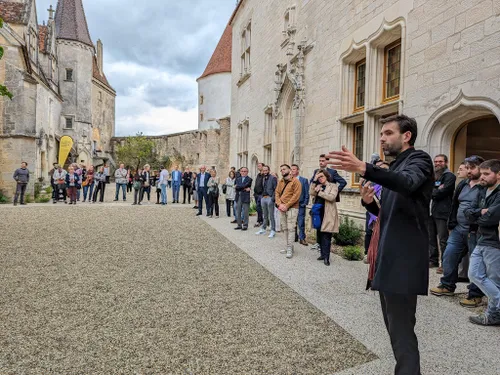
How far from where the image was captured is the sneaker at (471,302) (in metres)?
4.05

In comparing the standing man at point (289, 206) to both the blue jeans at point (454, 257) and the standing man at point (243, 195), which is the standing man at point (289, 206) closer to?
the blue jeans at point (454, 257)

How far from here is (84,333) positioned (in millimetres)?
3318

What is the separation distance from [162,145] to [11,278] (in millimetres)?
35736

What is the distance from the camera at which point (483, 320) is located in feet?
11.7

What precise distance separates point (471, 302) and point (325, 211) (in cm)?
265

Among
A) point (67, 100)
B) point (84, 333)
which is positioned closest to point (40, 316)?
point (84, 333)

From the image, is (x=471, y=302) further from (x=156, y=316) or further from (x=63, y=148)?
(x=63, y=148)

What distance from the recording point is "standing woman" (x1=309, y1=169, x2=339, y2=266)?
6199 millimetres

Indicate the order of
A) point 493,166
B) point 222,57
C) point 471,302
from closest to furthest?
1. point 493,166
2. point 471,302
3. point 222,57

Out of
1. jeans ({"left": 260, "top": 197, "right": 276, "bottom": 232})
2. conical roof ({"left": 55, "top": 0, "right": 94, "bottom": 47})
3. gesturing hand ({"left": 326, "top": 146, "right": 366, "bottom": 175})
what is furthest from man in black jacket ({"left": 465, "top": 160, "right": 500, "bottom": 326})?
conical roof ({"left": 55, "top": 0, "right": 94, "bottom": 47})

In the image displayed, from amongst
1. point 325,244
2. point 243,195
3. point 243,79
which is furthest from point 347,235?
point 243,79

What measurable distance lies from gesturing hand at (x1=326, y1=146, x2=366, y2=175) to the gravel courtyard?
1587mm

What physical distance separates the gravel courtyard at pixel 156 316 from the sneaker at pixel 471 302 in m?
1.61

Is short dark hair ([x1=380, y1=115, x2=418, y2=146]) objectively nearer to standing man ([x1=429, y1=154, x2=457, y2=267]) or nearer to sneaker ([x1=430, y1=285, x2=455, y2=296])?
sneaker ([x1=430, y1=285, x2=455, y2=296])
